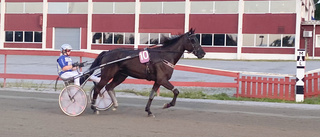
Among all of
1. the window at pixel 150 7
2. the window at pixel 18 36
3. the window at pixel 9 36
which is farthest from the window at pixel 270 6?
the window at pixel 9 36

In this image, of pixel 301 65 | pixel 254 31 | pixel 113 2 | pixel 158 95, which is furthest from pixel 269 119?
pixel 113 2

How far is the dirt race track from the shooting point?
26.0 ft

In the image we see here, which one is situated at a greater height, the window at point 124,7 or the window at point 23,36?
the window at point 124,7

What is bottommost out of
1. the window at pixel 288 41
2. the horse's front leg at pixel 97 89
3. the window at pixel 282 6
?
the horse's front leg at pixel 97 89

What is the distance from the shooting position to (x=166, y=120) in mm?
9406

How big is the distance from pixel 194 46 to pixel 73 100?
2.99 metres

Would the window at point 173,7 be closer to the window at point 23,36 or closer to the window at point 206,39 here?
the window at point 206,39

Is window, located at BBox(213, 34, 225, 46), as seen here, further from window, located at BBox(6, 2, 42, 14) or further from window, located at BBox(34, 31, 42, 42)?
window, located at BBox(6, 2, 42, 14)

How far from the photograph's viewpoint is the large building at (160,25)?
45.4 m

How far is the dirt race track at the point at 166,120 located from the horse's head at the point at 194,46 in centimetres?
147

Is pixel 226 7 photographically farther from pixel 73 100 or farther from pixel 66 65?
pixel 73 100

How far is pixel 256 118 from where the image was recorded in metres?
10.0

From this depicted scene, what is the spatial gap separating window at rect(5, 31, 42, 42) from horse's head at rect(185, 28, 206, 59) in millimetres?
44809

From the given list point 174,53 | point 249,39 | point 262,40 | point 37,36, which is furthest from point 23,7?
point 174,53
